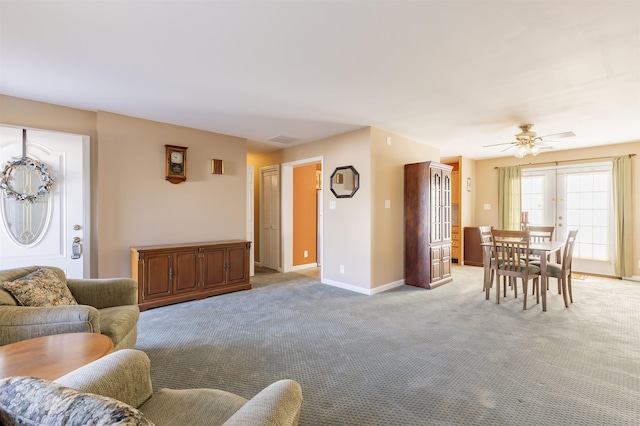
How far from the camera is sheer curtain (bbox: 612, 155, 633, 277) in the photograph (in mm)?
5391

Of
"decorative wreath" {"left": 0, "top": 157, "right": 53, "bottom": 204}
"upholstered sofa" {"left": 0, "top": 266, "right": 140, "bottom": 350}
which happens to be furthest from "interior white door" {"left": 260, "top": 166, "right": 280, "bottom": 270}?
"upholstered sofa" {"left": 0, "top": 266, "right": 140, "bottom": 350}

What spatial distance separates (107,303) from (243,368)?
1275 mm

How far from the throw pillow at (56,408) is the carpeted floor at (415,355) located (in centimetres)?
138

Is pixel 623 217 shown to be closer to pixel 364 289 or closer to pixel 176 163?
pixel 364 289

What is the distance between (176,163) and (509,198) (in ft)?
22.0

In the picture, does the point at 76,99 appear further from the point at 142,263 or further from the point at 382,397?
the point at 382,397

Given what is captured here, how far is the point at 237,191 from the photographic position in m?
5.12

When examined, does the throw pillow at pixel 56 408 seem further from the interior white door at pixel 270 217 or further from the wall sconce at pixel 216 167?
the interior white door at pixel 270 217

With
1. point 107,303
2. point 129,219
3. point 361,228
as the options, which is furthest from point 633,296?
point 129,219

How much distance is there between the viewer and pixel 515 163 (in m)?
6.69

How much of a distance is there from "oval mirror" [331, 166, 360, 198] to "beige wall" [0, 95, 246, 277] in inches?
64.7

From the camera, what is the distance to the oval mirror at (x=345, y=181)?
15.4ft

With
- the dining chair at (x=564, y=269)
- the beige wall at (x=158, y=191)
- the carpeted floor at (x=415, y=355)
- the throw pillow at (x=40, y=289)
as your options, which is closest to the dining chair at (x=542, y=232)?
the dining chair at (x=564, y=269)

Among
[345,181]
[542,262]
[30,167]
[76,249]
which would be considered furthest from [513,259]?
[30,167]
